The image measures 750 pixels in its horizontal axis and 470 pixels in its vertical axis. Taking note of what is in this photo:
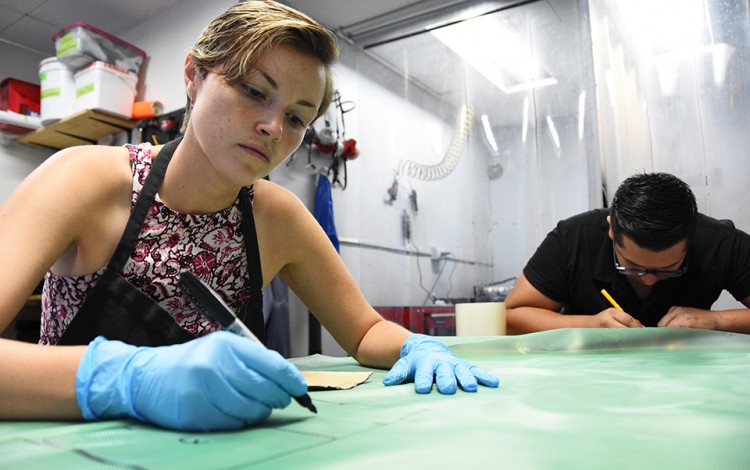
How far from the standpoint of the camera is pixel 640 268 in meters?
1.64

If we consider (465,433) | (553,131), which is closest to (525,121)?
(553,131)

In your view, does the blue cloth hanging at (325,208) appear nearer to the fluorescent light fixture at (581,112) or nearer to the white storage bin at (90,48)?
the white storage bin at (90,48)

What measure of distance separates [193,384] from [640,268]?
151cm

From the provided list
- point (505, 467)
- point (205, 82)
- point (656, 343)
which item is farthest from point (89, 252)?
point (656, 343)

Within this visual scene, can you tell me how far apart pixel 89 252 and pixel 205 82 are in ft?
1.22

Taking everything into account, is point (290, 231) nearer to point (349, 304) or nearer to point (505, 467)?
point (349, 304)

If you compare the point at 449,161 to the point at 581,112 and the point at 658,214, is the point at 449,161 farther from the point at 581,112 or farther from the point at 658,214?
the point at 658,214

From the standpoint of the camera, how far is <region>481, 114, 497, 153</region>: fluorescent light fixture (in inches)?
130

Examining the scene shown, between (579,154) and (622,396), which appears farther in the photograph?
(579,154)

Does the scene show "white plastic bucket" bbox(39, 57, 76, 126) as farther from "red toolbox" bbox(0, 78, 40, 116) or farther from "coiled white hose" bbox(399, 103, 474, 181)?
"coiled white hose" bbox(399, 103, 474, 181)

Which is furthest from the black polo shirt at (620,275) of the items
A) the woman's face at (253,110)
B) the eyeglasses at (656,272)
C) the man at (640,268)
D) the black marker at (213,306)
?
the black marker at (213,306)

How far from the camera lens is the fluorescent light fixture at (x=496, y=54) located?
3.17m

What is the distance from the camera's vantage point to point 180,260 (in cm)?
100

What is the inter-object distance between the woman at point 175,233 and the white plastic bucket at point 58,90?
8.19 ft
